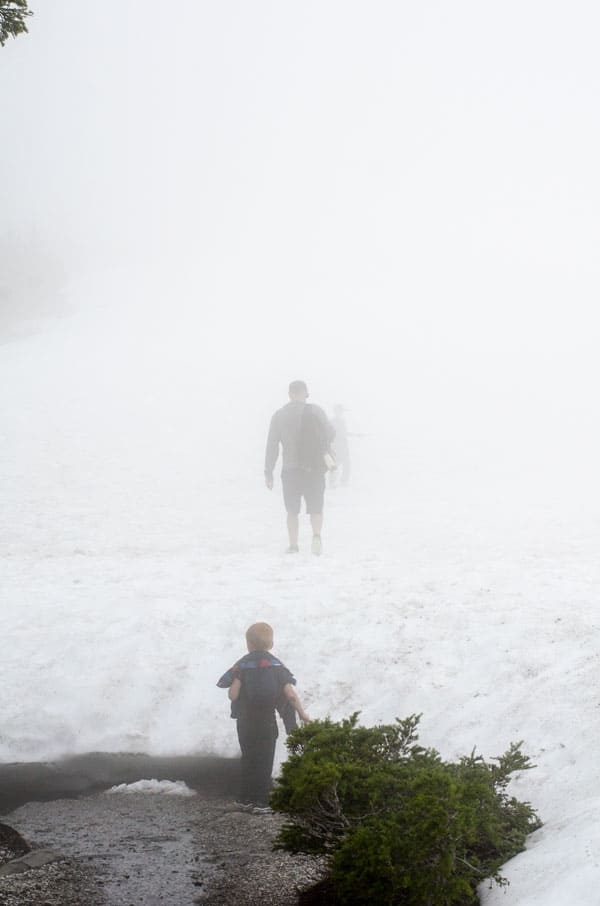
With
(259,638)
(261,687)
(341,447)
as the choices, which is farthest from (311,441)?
(341,447)

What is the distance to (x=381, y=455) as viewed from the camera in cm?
2664

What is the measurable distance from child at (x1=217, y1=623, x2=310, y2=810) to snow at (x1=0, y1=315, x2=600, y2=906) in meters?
0.72

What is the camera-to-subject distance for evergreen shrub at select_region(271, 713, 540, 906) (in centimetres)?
346

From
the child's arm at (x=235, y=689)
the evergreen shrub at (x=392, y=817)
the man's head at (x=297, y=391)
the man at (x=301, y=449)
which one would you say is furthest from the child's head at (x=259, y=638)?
the man's head at (x=297, y=391)

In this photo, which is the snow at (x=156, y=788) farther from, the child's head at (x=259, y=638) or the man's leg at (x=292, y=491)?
the man's leg at (x=292, y=491)

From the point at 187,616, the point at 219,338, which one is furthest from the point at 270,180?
the point at 187,616

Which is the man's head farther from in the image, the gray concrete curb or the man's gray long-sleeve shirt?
the gray concrete curb

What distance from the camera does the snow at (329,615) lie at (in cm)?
614

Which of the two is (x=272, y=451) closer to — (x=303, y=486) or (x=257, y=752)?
(x=303, y=486)

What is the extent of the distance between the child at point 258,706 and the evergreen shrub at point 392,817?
1.86 meters

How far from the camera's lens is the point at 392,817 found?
358 centimetres

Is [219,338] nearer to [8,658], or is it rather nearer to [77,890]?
[8,658]

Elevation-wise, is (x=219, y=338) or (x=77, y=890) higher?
(x=219, y=338)

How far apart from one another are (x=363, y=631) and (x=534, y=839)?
4.09m
